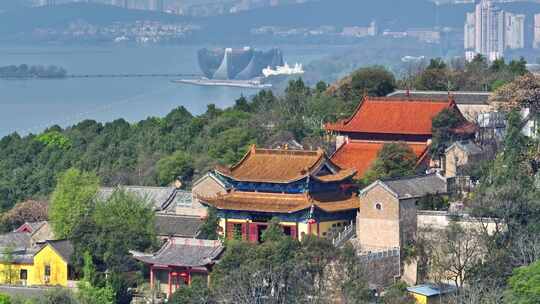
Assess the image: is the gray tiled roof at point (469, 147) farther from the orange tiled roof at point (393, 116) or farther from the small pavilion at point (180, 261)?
the small pavilion at point (180, 261)

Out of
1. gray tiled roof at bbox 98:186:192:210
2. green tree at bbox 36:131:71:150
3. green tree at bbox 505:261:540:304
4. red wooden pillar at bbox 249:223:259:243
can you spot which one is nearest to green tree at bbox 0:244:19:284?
gray tiled roof at bbox 98:186:192:210

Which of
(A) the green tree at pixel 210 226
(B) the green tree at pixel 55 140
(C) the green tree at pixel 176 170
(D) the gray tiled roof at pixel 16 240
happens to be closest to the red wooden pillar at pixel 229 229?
(A) the green tree at pixel 210 226

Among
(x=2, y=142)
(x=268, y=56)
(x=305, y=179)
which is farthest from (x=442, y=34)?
(x=305, y=179)

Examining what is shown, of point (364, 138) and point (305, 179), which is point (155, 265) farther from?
point (364, 138)

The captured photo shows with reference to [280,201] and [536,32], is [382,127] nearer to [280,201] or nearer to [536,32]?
[280,201]

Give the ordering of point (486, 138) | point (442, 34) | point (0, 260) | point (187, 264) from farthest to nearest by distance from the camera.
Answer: point (442, 34), point (486, 138), point (0, 260), point (187, 264)
